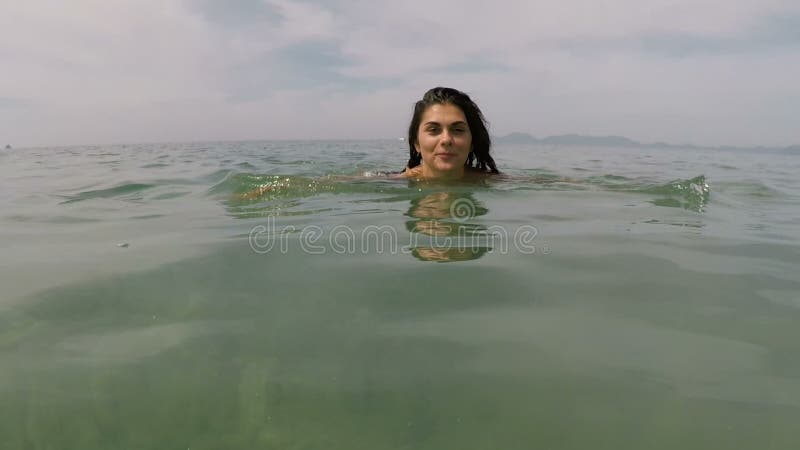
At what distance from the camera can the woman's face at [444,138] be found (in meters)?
5.37

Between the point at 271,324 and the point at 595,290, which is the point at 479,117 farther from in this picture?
the point at 271,324

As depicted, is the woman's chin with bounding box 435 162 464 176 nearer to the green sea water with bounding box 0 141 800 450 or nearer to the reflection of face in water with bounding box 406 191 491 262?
the reflection of face in water with bounding box 406 191 491 262

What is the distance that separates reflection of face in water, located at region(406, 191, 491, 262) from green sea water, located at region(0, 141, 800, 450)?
28mm

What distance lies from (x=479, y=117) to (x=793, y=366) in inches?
176

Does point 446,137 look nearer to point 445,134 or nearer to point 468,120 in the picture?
point 445,134

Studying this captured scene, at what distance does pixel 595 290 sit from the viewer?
2164mm

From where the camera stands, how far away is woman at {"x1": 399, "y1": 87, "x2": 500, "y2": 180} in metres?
5.39

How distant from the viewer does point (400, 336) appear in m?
1.69

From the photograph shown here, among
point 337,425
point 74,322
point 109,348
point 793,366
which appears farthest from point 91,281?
point 793,366
